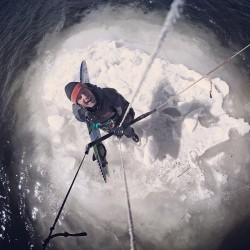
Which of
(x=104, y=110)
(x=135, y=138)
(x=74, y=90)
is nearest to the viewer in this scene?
(x=74, y=90)

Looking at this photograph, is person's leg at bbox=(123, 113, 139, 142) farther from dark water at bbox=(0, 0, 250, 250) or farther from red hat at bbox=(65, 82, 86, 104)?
dark water at bbox=(0, 0, 250, 250)

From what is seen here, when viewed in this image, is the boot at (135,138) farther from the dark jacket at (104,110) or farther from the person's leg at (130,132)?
the dark jacket at (104,110)

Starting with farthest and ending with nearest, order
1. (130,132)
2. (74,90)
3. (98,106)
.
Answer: (130,132) < (98,106) < (74,90)

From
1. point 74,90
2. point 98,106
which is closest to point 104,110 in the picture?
point 98,106

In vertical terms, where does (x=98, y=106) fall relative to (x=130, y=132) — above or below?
above

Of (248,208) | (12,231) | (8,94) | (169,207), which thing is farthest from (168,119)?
(8,94)

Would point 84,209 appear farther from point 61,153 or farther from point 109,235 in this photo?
point 61,153

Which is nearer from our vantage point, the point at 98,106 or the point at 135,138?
the point at 98,106

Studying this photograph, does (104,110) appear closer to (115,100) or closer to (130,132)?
(115,100)
